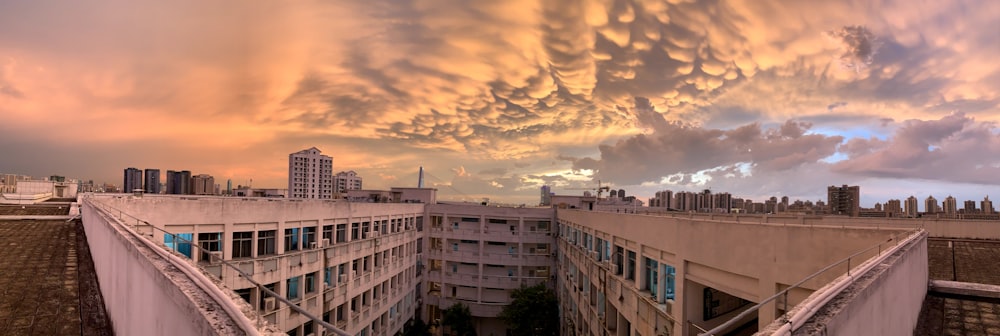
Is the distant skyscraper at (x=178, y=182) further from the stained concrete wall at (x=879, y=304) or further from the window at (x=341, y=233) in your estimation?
the stained concrete wall at (x=879, y=304)

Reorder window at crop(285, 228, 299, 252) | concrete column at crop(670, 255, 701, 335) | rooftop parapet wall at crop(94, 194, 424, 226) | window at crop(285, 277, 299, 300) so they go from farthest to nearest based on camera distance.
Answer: window at crop(285, 228, 299, 252) < window at crop(285, 277, 299, 300) < rooftop parapet wall at crop(94, 194, 424, 226) < concrete column at crop(670, 255, 701, 335)

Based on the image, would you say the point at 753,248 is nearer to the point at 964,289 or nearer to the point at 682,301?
the point at 682,301

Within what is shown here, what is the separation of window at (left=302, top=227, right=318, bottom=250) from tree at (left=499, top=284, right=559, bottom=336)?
21791 millimetres

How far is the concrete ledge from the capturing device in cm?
1200

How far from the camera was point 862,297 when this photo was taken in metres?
5.55

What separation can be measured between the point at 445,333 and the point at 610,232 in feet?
119

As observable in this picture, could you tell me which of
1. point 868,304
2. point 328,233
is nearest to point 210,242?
point 328,233

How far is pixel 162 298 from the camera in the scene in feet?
15.9

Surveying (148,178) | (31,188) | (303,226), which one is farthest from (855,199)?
(148,178)

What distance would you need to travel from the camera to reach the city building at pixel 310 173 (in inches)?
4341

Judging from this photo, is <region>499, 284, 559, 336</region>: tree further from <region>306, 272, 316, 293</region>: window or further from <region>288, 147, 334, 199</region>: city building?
<region>288, 147, 334, 199</region>: city building

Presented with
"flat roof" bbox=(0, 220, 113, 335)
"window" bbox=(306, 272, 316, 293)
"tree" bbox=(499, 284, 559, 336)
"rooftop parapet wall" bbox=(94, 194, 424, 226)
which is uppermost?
"rooftop parapet wall" bbox=(94, 194, 424, 226)

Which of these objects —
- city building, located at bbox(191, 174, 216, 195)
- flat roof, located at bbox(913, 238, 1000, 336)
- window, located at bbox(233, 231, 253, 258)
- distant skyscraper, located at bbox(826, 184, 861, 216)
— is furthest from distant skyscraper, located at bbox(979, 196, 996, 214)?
city building, located at bbox(191, 174, 216, 195)

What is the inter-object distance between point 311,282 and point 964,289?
31.7m
